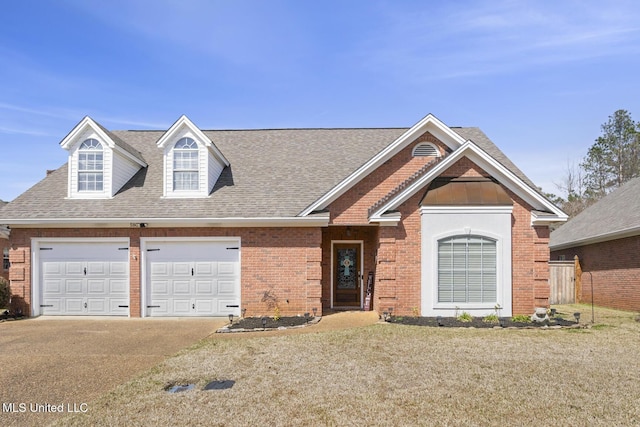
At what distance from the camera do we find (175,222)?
14062 mm

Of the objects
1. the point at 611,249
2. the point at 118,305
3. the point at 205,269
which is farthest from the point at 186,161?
the point at 611,249

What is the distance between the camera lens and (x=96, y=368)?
8336 millimetres

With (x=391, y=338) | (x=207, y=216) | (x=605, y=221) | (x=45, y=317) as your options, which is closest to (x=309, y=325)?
(x=391, y=338)

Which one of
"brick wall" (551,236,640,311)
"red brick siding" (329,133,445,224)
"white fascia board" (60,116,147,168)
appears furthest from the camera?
"brick wall" (551,236,640,311)

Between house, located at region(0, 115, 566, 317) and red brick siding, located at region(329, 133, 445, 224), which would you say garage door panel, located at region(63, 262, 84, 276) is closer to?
house, located at region(0, 115, 566, 317)

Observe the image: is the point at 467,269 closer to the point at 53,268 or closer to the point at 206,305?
the point at 206,305

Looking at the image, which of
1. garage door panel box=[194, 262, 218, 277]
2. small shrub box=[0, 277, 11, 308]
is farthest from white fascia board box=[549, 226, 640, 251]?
small shrub box=[0, 277, 11, 308]

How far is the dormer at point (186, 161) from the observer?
15289 mm

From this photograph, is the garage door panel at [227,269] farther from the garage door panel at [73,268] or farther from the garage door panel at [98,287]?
the garage door panel at [73,268]

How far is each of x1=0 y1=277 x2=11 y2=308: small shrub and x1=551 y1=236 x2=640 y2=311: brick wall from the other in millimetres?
20134

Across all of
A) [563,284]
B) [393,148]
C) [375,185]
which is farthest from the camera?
[563,284]

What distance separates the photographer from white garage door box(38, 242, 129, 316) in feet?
47.8

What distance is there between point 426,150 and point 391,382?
32.5 ft

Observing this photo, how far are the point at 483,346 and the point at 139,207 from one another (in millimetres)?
11291
